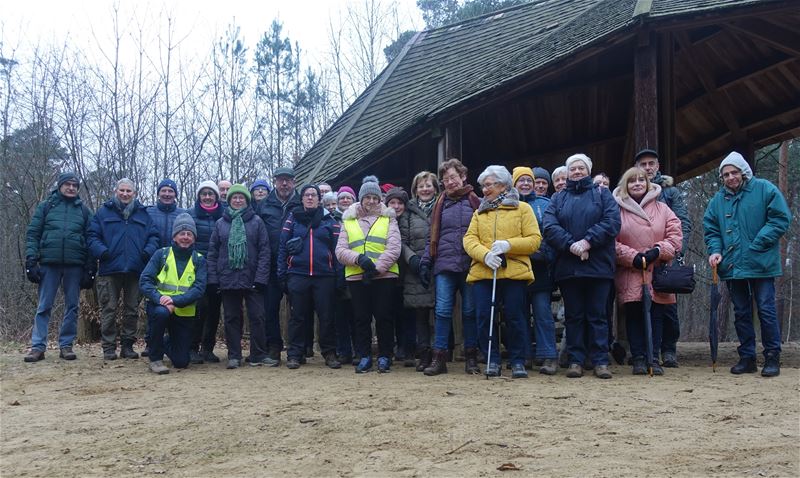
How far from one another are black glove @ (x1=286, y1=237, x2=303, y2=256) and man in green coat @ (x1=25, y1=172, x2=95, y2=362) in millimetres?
2509

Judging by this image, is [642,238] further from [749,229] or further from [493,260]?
[493,260]

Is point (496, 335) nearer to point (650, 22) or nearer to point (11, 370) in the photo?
point (650, 22)

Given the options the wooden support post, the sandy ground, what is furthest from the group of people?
the wooden support post

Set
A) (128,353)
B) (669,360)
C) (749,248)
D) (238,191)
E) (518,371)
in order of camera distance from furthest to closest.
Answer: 1. (128,353)
2. (238,191)
3. (669,360)
4. (749,248)
5. (518,371)

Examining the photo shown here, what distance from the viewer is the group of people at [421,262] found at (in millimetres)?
6188

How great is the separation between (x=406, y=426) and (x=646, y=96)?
5328 mm

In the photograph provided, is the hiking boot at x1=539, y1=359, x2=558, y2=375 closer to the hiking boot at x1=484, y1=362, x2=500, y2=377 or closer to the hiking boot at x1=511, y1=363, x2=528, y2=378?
the hiking boot at x1=511, y1=363, x2=528, y2=378

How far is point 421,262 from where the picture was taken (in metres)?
6.69

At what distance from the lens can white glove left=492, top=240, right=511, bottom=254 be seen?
598 cm

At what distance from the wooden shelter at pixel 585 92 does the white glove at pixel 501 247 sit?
111 inches

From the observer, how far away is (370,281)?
271 inches

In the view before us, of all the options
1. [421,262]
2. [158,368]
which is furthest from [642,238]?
[158,368]

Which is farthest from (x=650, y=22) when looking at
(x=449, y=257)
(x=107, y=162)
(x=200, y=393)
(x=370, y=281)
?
(x=107, y=162)

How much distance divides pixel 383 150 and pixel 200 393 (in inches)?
194
